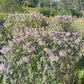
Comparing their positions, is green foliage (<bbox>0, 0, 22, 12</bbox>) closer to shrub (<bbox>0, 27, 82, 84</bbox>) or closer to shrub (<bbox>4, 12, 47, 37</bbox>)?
shrub (<bbox>4, 12, 47, 37</bbox>)

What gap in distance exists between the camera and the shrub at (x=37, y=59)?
1629mm

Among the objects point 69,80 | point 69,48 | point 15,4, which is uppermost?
point 15,4

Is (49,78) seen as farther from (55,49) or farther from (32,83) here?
(55,49)

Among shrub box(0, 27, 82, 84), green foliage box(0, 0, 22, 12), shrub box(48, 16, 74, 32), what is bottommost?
shrub box(0, 27, 82, 84)

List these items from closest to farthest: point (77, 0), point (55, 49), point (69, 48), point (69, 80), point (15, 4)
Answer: point (55, 49), point (69, 48), point (69, 80), point (15, 4), point (77, 0)

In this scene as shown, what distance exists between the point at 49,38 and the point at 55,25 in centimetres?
212

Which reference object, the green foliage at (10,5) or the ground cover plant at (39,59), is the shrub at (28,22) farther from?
the green foliage at (10,5)

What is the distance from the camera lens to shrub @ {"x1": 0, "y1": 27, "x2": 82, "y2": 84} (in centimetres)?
163

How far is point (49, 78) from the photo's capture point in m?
1.83

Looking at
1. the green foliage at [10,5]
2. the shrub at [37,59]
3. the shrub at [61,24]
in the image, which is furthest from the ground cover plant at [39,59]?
the green foliage at [10,5]

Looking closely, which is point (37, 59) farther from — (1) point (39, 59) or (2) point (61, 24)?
(2) point (61, 24)

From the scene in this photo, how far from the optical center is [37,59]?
1805 mm

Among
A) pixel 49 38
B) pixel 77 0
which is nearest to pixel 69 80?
pixel 49 38

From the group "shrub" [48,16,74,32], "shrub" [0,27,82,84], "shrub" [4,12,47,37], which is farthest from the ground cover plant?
"shrub" [48,16,74,32]
